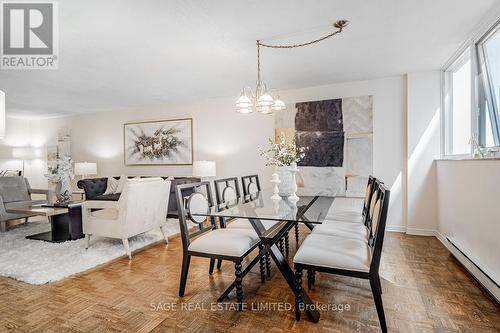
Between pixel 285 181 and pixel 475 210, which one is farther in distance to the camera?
pixel 285 181

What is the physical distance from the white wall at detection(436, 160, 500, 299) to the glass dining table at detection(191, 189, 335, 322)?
1.35 meters

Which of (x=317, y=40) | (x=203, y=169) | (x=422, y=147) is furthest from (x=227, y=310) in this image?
(x=422, y=147)

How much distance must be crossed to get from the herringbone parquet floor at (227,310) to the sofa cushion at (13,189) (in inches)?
129

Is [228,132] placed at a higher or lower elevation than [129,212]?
higher

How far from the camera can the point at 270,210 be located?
2.38 metres

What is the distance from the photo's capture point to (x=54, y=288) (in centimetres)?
240

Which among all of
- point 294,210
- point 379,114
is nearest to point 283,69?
point 379,114

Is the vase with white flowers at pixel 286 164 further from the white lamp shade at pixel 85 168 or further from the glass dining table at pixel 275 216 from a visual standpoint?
the white lamp shade at pixel 85 168

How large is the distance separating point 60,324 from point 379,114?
4594mm

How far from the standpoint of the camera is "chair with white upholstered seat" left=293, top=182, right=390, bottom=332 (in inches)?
65.7

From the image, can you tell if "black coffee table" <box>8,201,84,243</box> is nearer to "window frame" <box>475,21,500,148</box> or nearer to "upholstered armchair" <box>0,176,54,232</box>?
"upholstered armchair" <box>0,176,54,232</box>

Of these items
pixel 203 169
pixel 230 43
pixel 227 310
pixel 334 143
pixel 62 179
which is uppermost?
pixel 230 43

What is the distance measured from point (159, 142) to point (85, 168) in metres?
1.86

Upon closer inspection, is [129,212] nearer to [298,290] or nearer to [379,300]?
[298,290]
